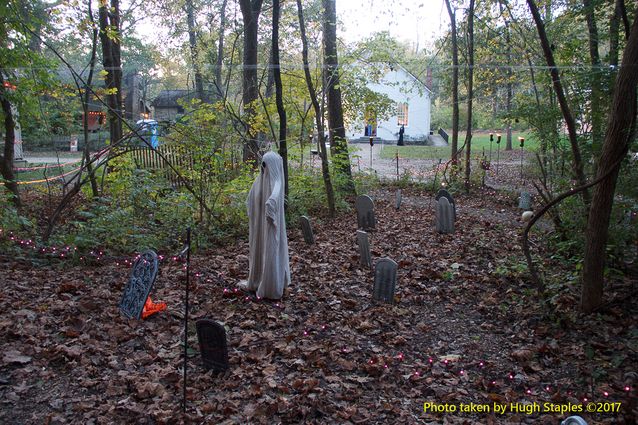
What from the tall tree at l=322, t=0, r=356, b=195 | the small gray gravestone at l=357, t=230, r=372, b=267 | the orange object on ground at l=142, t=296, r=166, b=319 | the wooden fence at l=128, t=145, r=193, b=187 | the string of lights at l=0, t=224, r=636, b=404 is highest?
the tall tree at l=322, t=0, r=356, b=195

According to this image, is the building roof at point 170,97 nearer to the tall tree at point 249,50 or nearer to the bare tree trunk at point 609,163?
the tall tree at point 249,50

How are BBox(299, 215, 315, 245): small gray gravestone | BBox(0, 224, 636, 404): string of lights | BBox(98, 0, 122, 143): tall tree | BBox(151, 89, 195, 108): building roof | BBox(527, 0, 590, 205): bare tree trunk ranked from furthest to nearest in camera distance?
BBox(151, 89, 195, 108): building roof < BBox(98, 0, 122, 143): tall tree < BBox(299, 215, 315, 245): small gray gravestone < BBox(527, 0, 590, 205): bare tree trunk < BBox(0, 224, 636, 404): string of lights

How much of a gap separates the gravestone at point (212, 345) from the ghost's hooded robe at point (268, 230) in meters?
1.86

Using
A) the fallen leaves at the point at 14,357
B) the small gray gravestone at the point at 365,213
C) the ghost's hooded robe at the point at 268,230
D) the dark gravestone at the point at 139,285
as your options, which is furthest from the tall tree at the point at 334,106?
the fallen leaves at the point at 14,357

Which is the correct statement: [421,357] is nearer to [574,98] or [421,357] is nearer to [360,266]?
[360,266]

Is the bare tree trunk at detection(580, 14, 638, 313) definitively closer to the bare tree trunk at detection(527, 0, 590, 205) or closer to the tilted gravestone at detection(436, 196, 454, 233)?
the bare tree trunk at detection(527, 0, 590, 205)

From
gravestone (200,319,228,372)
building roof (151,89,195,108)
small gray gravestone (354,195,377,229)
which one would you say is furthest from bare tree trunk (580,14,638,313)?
building roof (151,89,195,108)

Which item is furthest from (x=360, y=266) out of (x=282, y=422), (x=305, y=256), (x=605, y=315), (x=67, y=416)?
(x=67, y=416)

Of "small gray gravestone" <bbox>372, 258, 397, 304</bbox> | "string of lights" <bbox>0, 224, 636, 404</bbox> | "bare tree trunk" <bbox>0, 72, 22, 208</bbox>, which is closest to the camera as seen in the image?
"string of lights" <bbox>0, 224, 636, 404</bbox>

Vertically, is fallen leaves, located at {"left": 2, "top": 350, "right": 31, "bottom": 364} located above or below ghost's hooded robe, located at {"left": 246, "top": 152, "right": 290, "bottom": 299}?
below

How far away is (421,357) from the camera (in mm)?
4883

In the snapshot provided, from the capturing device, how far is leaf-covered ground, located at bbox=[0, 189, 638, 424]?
376cm

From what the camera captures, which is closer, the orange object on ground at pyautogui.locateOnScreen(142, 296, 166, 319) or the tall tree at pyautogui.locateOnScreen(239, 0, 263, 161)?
the orange object on ground at pyautogui.locateOnScreen(142, 296, 166, 319)

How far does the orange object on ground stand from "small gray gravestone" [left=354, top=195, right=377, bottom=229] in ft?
19.2
